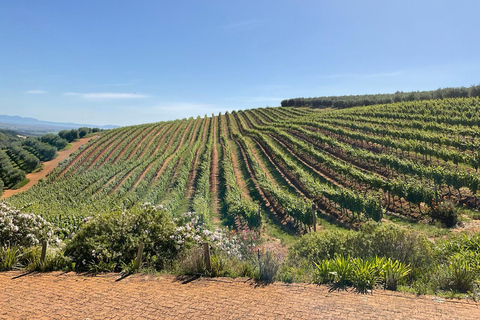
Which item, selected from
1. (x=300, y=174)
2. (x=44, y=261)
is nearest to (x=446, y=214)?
(x=300, y=174)

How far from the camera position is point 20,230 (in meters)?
11.4

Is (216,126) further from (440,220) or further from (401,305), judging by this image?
(401,305)

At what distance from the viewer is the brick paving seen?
6312mm

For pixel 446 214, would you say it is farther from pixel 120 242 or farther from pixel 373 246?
pixel 120 242

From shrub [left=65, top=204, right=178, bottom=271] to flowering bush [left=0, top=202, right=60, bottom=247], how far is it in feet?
7.20

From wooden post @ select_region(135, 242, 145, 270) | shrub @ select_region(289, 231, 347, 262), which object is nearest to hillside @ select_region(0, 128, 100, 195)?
wooden post @ select_region(135, 242, 145, 270)

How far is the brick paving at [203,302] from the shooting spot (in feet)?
20.7

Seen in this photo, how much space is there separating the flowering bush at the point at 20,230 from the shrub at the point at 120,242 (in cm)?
219

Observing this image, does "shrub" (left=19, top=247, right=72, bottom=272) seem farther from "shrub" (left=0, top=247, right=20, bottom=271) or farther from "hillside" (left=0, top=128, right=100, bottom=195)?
"hillside" (left=0, top=128, right=100, bottom=195)

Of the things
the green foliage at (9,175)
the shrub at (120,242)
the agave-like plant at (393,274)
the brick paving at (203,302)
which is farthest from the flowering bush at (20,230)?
the green foliage at (9,175)

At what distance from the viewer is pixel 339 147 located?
1357 inches

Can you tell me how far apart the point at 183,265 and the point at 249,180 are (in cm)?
2001

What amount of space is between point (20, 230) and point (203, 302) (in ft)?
30.8

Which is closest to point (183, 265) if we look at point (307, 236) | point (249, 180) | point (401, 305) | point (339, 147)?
point (307, 236)
